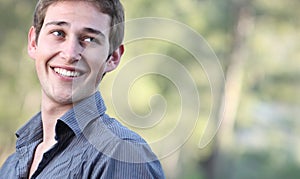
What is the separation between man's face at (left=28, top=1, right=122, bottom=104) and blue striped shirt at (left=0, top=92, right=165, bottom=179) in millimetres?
49

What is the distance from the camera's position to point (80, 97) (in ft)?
Result: 5.52

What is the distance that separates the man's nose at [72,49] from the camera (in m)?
1.65

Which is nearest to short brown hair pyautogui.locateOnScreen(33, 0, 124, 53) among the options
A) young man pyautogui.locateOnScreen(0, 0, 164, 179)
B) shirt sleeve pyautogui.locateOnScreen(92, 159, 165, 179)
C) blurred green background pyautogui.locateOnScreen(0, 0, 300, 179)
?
young man pyautogui.locateOnScreen(0, 0, 164, 179)

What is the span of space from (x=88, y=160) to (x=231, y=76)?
14413 millimetres

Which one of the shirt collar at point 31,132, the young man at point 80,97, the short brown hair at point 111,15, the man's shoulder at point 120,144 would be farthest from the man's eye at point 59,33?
the shirt collar at point 31,132

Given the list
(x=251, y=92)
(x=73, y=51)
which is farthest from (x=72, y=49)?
(x=251, y=92)

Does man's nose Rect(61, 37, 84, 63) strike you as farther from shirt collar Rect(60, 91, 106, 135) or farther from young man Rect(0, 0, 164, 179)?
shirt collar Rect(60, 91, 106, 135)

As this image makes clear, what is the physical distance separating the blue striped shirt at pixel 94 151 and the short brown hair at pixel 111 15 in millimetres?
152

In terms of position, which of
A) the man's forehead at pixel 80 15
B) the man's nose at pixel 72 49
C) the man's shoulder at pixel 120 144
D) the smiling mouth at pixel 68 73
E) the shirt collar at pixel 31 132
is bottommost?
the man's shoulder at pixel 120 144

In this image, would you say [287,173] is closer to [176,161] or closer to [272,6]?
[176,161]

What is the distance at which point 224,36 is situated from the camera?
608 inches

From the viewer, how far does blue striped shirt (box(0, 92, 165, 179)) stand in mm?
1493

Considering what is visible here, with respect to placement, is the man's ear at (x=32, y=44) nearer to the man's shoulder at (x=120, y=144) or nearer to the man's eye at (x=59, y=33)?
the man's eye at (x=59, y=33)

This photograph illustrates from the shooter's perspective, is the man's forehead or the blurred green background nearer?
the man's forehead
